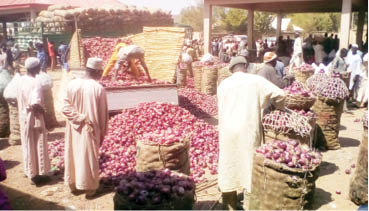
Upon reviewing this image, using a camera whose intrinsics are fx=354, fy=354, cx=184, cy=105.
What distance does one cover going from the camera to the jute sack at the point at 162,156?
414 centimetres

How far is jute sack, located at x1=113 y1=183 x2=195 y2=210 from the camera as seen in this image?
2.85m

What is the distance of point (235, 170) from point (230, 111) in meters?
0.63

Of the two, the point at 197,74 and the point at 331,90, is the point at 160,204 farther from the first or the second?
the point at 197,74

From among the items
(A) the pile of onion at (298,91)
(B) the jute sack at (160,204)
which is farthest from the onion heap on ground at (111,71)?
(B) the jute sack at (160,204)

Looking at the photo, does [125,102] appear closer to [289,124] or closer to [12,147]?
[12,147]

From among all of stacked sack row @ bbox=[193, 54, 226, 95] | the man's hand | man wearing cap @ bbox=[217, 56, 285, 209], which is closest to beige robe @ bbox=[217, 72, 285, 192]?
man wearing cap @ bbox=[217, 56, 285, 209]

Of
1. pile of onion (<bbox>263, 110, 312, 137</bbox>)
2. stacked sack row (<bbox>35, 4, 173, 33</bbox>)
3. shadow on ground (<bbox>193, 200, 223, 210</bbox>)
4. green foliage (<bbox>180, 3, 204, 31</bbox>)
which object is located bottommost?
shadow on ground (<bbox>193, 200, 223, 210</bbox>)

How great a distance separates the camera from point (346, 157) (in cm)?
586

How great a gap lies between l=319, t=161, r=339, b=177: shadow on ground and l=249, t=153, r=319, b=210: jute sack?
1672 millimetres

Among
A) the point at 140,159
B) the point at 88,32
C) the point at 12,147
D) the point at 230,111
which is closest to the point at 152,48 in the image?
the point at 12,147

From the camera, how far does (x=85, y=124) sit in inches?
163

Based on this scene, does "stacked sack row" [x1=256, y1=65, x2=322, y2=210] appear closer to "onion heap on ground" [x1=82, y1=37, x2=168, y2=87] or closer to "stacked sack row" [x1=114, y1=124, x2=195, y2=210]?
"stacked sack row" [x1=114, y1=124, x2=195, y2=210]

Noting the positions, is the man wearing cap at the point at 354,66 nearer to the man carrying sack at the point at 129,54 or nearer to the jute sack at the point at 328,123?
the jute sack at the point at 328,123

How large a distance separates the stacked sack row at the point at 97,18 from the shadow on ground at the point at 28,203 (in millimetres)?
13561
